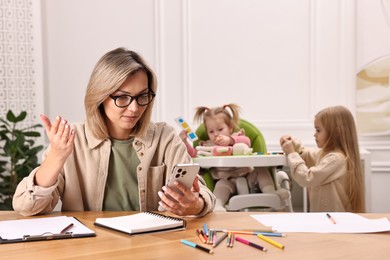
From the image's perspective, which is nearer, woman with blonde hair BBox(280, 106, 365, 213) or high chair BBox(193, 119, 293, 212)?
high chair BBox(193, 119, 293, 212)

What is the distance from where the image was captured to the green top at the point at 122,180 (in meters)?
2.10

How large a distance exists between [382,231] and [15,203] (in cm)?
Answer: 117

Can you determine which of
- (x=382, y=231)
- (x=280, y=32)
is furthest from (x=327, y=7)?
(x=382, y=231)

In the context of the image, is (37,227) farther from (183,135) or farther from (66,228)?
(183,135)

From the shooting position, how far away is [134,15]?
4543 mm

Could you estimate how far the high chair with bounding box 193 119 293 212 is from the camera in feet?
10.6

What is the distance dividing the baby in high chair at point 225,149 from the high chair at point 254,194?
0.04 m

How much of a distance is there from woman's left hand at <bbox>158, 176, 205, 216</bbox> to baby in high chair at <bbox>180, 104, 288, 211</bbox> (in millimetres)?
1469

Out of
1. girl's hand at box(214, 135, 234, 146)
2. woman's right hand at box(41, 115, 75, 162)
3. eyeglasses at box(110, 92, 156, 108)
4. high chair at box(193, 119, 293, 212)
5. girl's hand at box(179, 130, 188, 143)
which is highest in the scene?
eyeglasses at box(110, 92, 156, 108)

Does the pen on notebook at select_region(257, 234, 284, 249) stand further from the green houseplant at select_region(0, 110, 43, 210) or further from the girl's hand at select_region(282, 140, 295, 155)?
the green houseplant at select_region(0, 110, 43, 210)

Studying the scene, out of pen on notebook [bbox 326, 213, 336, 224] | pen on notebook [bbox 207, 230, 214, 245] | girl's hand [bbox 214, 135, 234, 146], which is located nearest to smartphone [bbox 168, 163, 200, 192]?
pen on notebook [bbox 207, 230, 214, 245]

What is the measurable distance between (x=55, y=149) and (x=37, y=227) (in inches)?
10.5

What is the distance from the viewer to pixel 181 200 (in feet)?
5.84

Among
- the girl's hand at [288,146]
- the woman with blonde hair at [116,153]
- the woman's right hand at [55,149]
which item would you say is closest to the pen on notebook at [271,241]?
the woman with blonde hair at [116,153]
